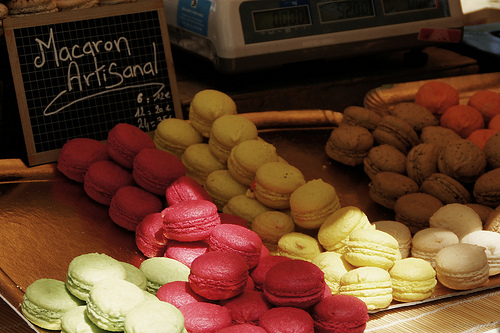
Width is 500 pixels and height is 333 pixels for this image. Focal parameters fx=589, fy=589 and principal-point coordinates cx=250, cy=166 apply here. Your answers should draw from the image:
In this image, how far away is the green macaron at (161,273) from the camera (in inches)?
52.2

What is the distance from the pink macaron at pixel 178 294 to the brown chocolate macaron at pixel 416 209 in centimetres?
65

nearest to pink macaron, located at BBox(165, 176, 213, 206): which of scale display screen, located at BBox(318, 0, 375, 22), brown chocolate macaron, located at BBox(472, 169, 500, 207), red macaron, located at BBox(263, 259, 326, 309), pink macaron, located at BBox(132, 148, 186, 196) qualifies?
pink macaron, located at BBox(132, 148, 186, 196)

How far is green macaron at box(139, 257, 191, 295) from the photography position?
133 cm

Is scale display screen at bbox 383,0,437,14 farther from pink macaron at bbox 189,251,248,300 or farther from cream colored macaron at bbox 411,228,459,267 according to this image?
pink macaron at bbox 189,251,248,300

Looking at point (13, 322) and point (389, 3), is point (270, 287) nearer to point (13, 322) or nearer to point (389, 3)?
point (13, 322)

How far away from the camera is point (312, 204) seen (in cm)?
152

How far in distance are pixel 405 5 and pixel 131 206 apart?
1443 millimetres

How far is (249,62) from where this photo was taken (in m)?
2.15

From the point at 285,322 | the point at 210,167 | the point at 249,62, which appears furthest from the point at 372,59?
the point at 285,322

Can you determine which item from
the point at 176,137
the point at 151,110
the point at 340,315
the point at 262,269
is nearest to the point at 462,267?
the point at 340,315

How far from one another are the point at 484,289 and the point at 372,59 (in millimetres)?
1450

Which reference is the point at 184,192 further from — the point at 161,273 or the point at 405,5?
the point at 405,5

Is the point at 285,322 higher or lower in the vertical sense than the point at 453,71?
lower

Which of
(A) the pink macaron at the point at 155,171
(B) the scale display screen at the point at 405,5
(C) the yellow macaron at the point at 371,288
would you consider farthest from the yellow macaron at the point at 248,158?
(B) the scale display screen at the point at 405,5
